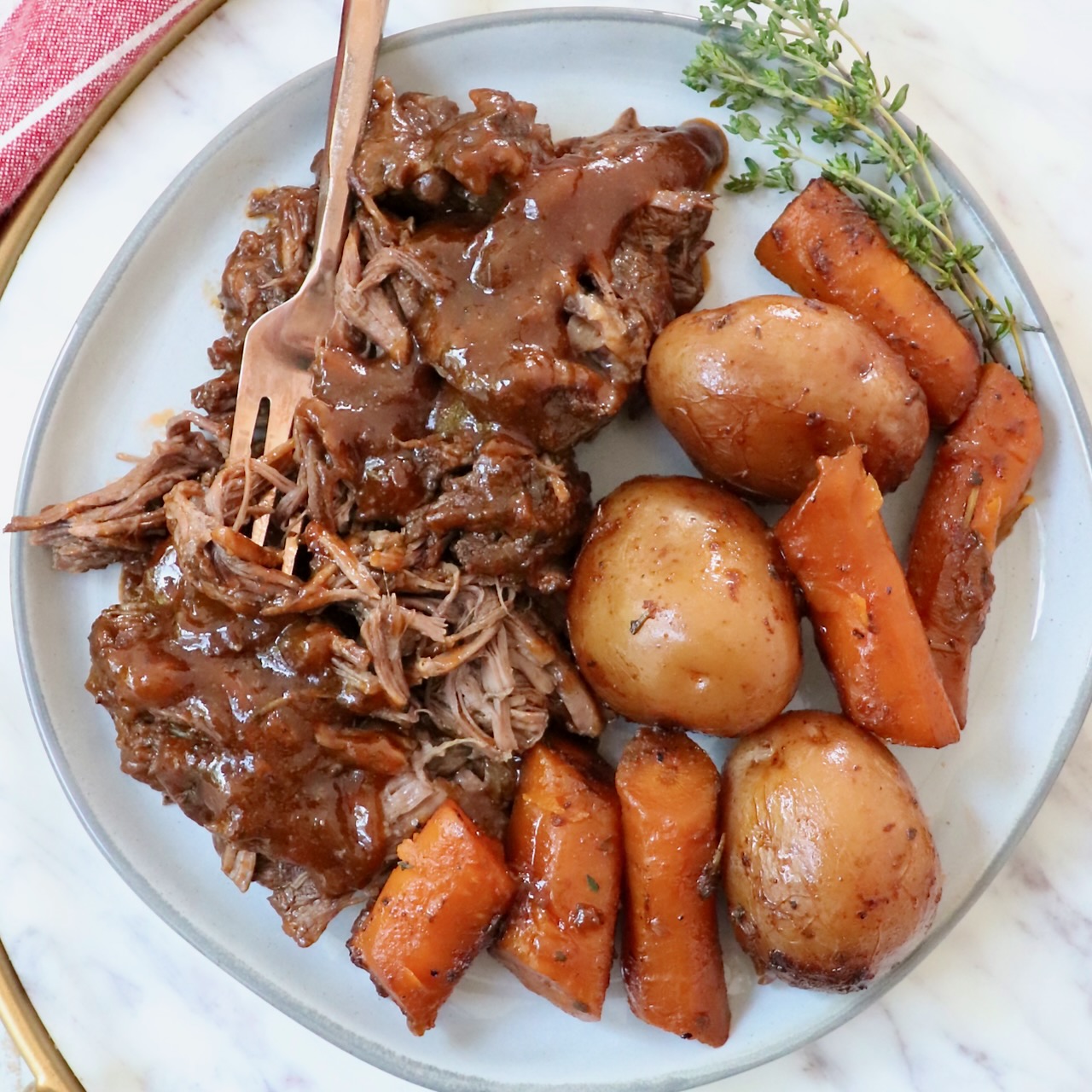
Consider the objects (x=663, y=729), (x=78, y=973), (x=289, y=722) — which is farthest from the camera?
(x=78, y=973)

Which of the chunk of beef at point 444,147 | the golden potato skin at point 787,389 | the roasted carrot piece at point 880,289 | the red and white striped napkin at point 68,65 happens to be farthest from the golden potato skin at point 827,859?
the red and white striped napkin at point 68,65

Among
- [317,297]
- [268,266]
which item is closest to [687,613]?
[317,297]

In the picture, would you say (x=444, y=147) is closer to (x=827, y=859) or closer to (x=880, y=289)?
(x=880, y=289)

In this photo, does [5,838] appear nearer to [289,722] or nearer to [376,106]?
[289,722]

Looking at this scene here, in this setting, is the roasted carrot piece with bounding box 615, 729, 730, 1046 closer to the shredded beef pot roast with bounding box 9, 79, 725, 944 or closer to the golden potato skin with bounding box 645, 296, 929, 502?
the shredded beef pot roast with bounding box 9, 79, 725, 944

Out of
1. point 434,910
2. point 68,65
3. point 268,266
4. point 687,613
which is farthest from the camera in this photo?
Result: point 68,65

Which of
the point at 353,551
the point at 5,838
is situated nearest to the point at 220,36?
the point at 353,551
